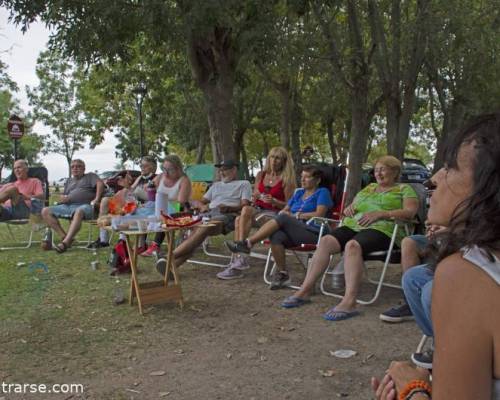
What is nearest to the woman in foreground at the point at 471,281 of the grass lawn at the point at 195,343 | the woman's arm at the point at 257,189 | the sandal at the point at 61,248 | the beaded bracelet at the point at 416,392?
the beaded bracelet at the point at 416,392

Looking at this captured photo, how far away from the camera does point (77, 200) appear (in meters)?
8.00

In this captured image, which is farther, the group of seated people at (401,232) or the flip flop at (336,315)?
the flip flop at (336,315)

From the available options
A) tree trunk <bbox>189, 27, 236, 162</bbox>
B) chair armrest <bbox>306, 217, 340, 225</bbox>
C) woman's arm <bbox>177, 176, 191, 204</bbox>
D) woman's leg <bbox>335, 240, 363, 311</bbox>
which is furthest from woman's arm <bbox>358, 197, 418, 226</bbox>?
tree trunk <bbox>189, 27, 236, 162</bbox>

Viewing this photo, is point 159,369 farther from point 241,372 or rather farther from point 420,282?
point 420,282

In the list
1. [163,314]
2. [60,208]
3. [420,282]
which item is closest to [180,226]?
[163,314]

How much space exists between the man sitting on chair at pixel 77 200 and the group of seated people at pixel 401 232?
0.05 feet

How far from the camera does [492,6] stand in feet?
33.6

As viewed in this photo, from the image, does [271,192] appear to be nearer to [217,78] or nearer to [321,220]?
[321,220]

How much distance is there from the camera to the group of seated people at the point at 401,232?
3.20 ft

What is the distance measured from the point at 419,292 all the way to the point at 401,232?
184cm

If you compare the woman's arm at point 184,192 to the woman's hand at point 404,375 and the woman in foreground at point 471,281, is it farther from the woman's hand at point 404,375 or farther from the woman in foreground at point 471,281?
the woman in foreground at point 471,281

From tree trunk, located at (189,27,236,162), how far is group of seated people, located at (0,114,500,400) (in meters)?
1.62

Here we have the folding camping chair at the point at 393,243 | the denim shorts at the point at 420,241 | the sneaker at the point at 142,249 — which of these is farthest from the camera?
the sneaker at the point at 142,249

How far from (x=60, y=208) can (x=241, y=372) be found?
5.53 m
